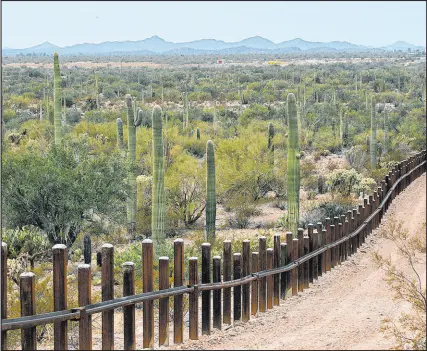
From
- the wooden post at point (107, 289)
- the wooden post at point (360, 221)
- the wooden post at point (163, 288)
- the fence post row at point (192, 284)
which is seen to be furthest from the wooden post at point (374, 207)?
the wooden post at point (107, 289)

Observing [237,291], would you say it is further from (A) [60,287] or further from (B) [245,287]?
(A) [60,287]

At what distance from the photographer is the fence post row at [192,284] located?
6297 mm

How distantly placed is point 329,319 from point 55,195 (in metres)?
9.93

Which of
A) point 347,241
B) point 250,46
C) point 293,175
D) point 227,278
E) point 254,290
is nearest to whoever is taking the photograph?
point 227,278

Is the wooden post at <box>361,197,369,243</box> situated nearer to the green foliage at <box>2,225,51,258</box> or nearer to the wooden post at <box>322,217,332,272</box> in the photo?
the wooden post at <box>322,217,332,272</box>

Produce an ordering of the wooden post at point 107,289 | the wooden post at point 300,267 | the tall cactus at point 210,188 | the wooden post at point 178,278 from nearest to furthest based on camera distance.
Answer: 1. the wooden post at point 107,289
2. the wooden post at point 178,278
3. the wooden post at point 300,267
4. the tall cactus at point 210,188

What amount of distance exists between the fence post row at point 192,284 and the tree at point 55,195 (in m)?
6.56

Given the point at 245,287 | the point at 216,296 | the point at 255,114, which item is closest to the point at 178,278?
the point at 216,296

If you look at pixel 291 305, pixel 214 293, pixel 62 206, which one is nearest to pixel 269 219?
pixel 62 206

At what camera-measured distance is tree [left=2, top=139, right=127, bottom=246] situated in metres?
17.5

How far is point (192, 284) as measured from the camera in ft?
25.9

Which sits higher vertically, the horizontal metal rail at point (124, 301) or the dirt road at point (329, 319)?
the horizontal metal rail at point (124, 301)

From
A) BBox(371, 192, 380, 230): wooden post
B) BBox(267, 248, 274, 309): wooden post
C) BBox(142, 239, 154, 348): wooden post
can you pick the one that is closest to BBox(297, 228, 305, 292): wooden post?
BBox(267, 248, 274, 309): wooden post

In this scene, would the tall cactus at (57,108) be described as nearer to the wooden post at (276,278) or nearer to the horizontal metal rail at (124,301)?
the horizontal metal rail at (124,301)
